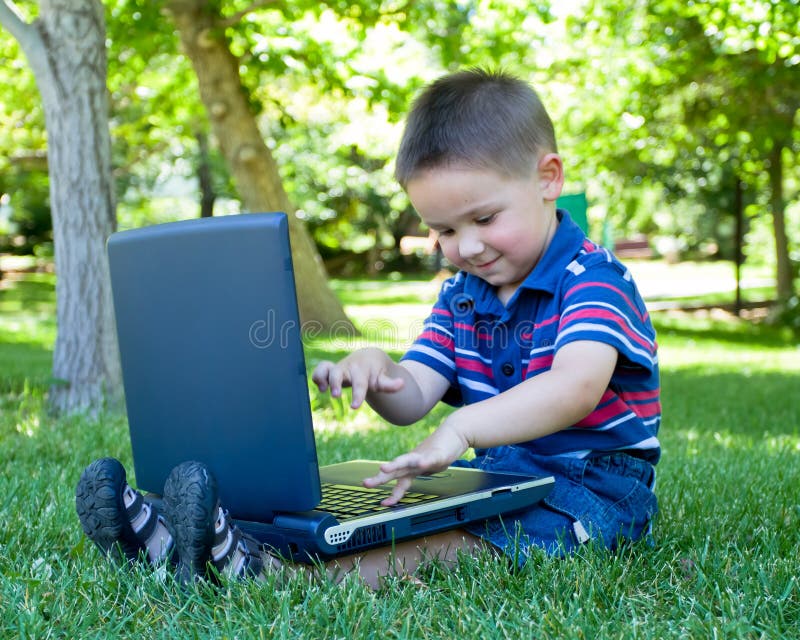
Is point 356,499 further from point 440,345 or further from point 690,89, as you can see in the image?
point 690,89

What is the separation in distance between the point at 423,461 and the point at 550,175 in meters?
0.89

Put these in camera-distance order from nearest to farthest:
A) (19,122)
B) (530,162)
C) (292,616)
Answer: (292,616) < (530,162) < (19,122)

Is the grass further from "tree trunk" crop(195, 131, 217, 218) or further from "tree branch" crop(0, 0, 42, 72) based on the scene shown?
"tree trunk" crop(195, 131, 217, 218)

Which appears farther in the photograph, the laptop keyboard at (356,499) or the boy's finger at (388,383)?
the boy's finger at (388,383)

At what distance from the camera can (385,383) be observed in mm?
2205

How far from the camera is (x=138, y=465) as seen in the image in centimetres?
214

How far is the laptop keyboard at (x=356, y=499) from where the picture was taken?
1.98m

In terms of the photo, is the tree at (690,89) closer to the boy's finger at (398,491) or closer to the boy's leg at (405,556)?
the boy's leg at (405,556)

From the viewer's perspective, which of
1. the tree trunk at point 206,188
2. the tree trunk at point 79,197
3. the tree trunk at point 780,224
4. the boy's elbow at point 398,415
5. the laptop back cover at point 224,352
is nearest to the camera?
the laptop back cover at point 224,352

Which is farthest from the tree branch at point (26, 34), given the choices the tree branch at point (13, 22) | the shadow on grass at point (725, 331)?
the shadow on grass at point (725, 331)

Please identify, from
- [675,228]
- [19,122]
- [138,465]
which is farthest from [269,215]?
[675,228]

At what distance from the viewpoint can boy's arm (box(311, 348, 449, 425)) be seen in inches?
83.2

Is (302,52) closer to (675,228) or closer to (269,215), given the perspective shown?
(269,215)

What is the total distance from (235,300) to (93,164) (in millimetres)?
3688
